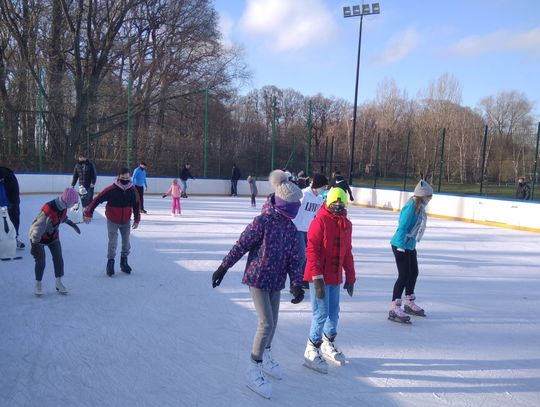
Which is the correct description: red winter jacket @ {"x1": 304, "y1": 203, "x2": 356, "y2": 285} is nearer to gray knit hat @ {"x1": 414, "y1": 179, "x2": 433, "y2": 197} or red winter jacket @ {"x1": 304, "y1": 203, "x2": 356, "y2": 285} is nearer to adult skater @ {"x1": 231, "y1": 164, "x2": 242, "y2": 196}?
gray knit hat @ {"x1": 414, "y1": 179, "x2": 433, "y2": 197}

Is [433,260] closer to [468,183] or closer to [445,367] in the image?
[445,367]

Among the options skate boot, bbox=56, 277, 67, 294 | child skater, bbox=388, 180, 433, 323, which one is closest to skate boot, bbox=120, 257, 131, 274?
skate boot, bbox=56, 277, 67, 294

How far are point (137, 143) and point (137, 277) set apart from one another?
61.8 feet

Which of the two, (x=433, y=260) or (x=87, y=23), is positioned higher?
(x=87, y=23)

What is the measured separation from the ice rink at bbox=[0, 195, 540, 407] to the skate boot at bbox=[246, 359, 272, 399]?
0.05 m

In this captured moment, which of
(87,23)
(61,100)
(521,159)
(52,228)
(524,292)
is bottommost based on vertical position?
(524,292)

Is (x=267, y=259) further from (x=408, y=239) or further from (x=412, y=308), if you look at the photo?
(x=412, y=308)

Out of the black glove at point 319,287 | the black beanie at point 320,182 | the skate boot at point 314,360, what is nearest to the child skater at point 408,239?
the black beanie at point 320,182

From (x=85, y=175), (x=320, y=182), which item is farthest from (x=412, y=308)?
(x=85, y=175)

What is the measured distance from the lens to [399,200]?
19688mm

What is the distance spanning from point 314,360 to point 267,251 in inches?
41.8

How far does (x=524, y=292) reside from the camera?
21.1ft

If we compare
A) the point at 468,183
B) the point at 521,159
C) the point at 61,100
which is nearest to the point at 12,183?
the point at 468,183

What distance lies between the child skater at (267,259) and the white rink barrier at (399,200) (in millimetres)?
12955
